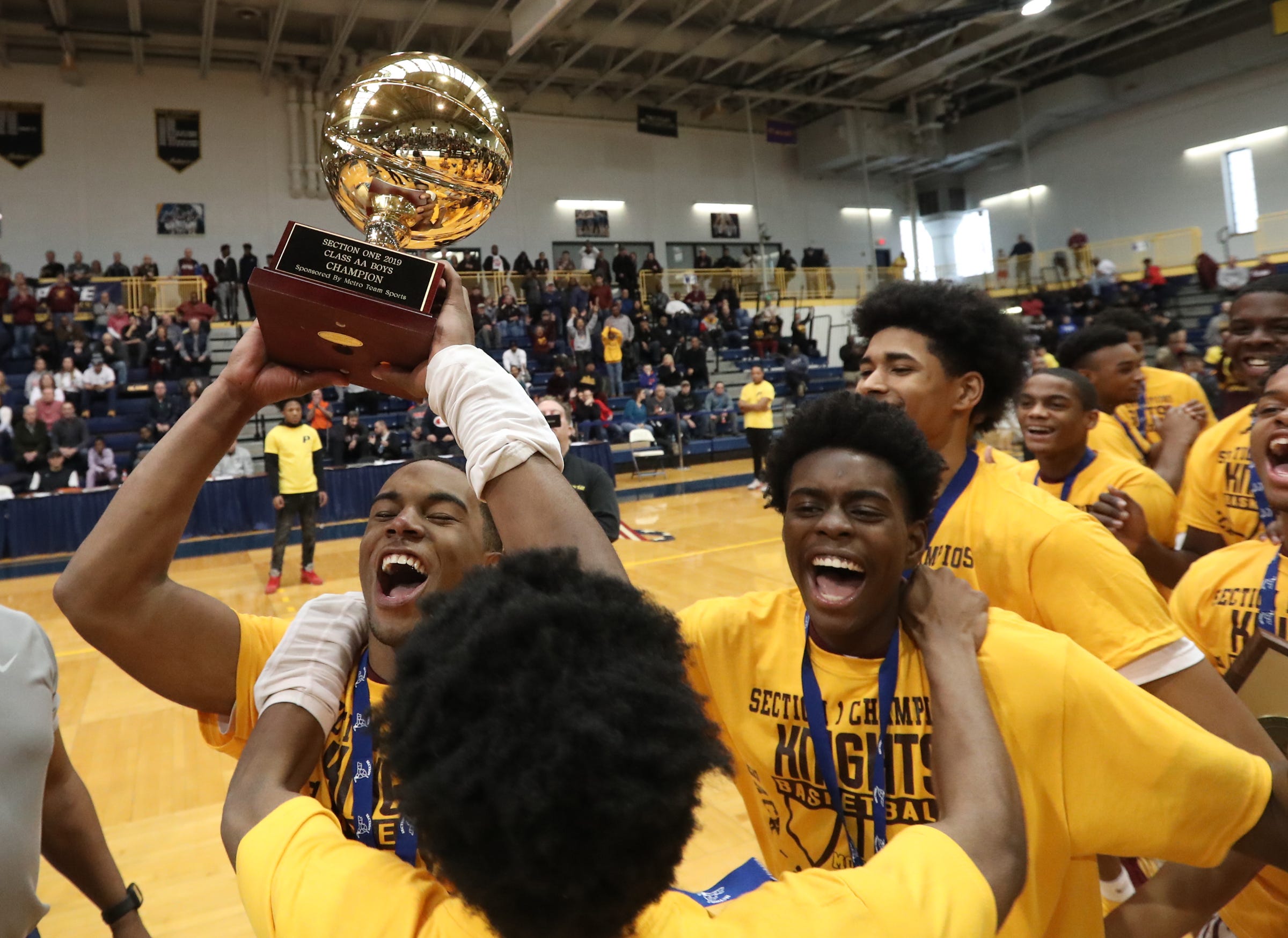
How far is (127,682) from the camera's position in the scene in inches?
235

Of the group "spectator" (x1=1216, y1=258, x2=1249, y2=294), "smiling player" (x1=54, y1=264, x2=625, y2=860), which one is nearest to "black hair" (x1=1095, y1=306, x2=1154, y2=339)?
"smiling player" (x1=54, y1=264, x2=625, y2=860)

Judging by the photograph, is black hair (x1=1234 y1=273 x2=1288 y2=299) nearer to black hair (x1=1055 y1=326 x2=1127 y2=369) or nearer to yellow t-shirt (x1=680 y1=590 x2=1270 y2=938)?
black hair (x1=1055 y1=326 x2=1127 y2=369)

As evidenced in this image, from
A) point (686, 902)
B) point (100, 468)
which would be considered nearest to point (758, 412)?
point (100, 468)

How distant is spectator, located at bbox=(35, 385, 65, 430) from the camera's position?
1199 cm

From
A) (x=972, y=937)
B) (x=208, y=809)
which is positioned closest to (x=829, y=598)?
(x=972, y=937)

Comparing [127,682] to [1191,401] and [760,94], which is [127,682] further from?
[760,94]

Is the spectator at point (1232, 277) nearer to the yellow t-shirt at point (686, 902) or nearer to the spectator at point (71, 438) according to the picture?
the yellow t-shirt at point (686, 902)

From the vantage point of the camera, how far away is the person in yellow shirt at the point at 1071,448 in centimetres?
337

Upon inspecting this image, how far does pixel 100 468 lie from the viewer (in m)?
11.4

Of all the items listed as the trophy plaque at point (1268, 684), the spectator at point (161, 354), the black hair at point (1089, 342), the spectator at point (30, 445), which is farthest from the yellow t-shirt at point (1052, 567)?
the spectator at point (161, 354)

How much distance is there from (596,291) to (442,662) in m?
18.5

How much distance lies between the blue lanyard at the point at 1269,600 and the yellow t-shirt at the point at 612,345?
51.2 ft

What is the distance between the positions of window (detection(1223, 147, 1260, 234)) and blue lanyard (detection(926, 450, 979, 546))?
24.8 m

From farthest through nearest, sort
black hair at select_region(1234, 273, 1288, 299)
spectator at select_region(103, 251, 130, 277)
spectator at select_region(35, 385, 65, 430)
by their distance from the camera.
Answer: spectator at select_region(103, 251, 130, 277) → spectator at select_region(35, 385, 65, 430) → black hair at select_region(1234, 273, 1288, 299)
